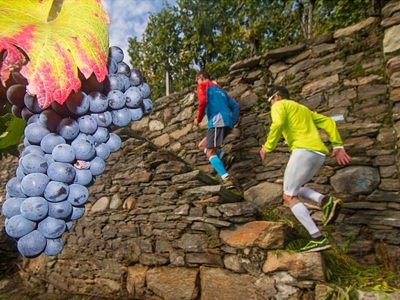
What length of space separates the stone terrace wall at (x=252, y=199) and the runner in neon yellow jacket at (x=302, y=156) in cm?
23

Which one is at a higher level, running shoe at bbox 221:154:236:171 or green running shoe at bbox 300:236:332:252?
running shoe at bbox 221:154:236:171

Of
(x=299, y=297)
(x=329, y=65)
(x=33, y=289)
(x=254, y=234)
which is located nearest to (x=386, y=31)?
(x=329, y=65)

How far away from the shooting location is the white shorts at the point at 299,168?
2.44 meters

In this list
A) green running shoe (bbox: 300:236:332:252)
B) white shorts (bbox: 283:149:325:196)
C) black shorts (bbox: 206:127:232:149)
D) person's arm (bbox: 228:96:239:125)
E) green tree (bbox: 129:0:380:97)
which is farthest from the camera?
green tree (bbox: 129:0:380:97)

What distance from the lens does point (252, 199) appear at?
3.51 m

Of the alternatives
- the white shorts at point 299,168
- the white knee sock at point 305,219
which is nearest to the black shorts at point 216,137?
the white shorts at point 299,168

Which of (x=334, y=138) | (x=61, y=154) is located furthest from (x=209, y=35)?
(x=61, y=154)

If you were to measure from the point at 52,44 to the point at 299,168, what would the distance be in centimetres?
237

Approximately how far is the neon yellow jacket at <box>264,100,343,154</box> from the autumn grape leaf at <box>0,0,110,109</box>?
226 cm

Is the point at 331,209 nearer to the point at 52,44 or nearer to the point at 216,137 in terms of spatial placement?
A: the point at 216,137

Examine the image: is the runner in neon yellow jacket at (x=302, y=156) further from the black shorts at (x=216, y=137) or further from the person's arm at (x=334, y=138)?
the black shorts at (x=216, y=137)

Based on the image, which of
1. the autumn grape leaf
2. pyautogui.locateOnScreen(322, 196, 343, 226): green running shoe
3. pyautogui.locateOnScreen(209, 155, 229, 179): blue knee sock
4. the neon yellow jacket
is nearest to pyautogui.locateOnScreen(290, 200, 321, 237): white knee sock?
pyautogui.locateOnScreen(322, 196, 343, 226): green running shoe

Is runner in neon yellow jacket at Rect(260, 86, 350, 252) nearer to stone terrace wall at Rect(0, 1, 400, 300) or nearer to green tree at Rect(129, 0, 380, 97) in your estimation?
stone terrace wall at Rect(0, 1, 400, 300)

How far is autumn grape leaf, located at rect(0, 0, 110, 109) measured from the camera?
31 cm
